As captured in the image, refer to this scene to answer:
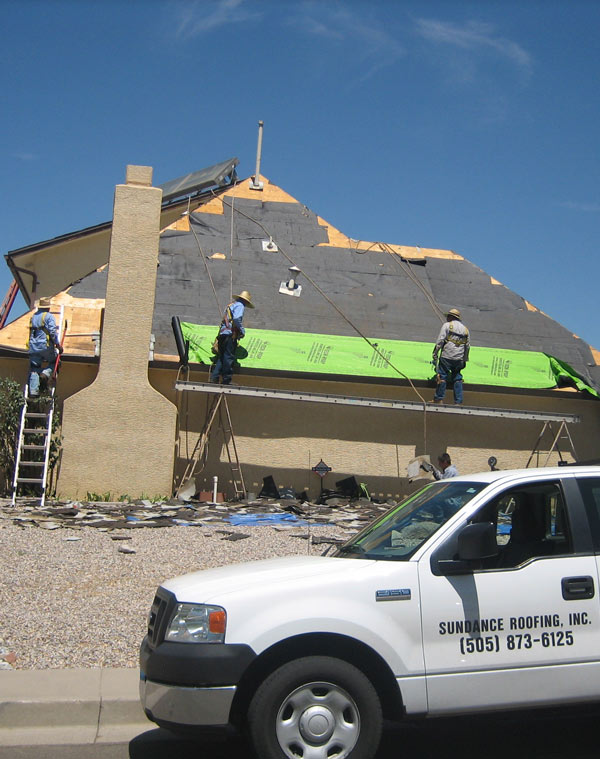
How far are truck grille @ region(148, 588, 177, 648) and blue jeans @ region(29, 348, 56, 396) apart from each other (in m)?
9.25

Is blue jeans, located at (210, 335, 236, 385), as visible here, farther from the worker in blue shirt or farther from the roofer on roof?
the roofer on roof

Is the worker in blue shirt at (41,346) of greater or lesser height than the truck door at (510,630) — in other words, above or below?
above

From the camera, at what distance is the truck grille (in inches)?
181

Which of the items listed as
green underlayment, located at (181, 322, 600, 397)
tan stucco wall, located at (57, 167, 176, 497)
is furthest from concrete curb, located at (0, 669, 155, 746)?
green underlayment, located at (181, 322, 600, 397)

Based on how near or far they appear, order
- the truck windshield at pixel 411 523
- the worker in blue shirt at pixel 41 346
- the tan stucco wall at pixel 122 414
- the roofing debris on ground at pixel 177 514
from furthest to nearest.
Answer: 1. the tan stucco wall at pixel 122 414
2. the worker in blue shirt at pixel 41 346
3. the roofing debris on ground at pixel 177 514
4. the truck windshield at pixel 411 523

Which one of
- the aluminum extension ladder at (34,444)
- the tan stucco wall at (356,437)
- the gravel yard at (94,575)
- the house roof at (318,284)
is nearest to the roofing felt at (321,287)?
the house roof at (318,284)

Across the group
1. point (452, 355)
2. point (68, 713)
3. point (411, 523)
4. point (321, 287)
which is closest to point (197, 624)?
point (411, 523)

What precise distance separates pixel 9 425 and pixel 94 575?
5.90 metres

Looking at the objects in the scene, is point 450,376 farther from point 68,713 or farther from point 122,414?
point 68,713

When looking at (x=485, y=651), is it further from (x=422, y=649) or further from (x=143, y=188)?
(x=143, y=188)

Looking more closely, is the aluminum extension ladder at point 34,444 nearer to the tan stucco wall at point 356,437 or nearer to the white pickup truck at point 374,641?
the tan stucco wall at point 356,437

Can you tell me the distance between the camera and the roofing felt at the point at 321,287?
16797 millimetres

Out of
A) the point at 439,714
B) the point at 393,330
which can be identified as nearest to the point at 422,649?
the point at 439,714

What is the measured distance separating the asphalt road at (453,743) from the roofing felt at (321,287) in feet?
35.0
